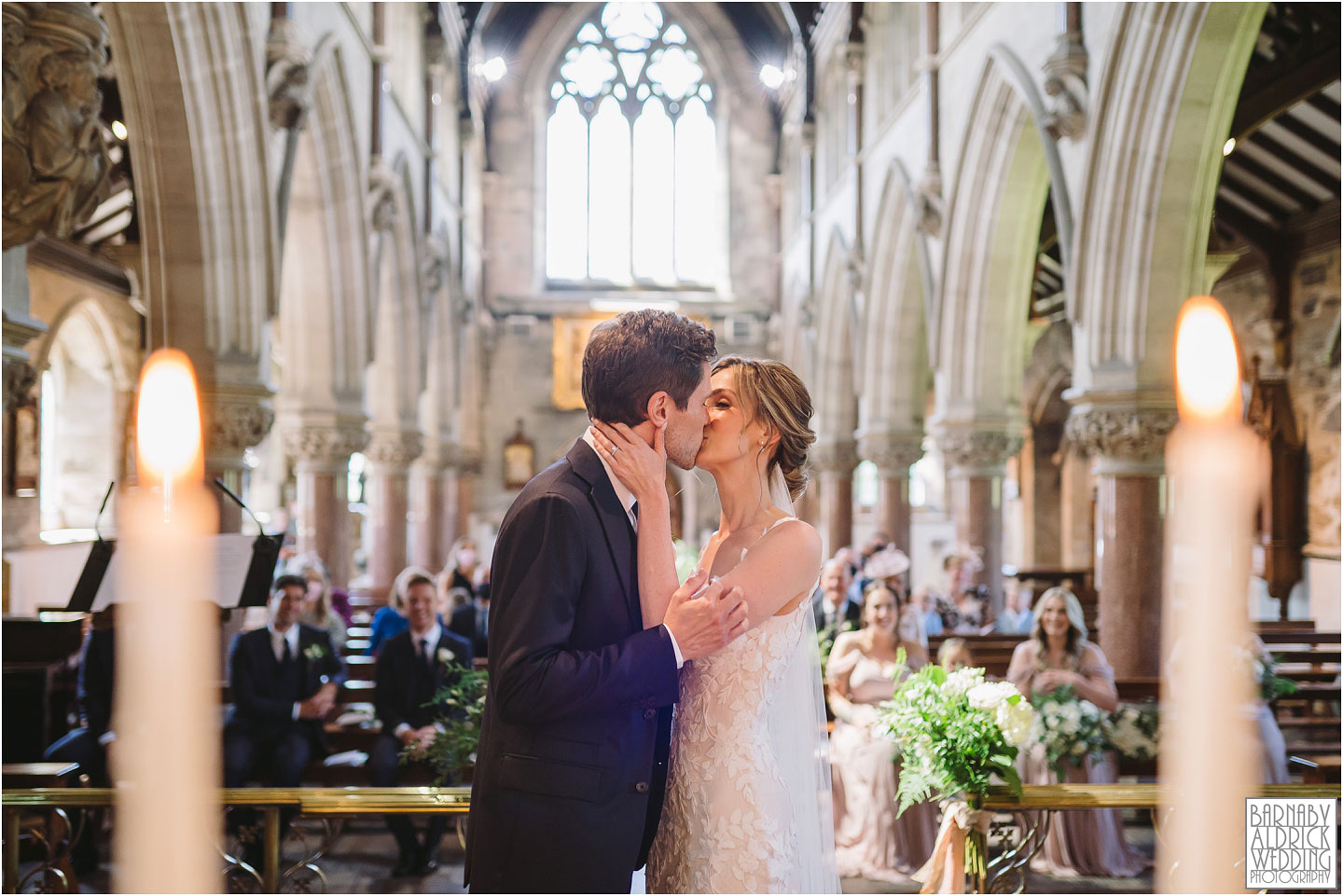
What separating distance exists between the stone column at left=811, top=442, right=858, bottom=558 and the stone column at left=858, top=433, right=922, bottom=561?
201 cm

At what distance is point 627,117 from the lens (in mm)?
21000

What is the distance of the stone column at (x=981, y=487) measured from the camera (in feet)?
33.4

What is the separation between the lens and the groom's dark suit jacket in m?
1.61

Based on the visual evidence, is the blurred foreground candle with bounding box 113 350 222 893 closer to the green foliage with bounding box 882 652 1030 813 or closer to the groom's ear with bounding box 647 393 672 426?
the groom's ear with bounding box 647 393 672 426

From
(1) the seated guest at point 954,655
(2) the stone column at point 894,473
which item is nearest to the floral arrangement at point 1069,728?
(1) the seated guest at point 954,655

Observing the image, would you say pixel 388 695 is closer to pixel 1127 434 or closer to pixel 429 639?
pixel 429 639

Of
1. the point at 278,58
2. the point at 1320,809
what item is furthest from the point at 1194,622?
the point at 278,58

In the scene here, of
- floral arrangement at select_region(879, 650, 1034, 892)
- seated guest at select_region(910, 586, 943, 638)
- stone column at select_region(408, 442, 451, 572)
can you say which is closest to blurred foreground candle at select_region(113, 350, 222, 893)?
floral arrangement at select_region(879, 650, 1034, 892)

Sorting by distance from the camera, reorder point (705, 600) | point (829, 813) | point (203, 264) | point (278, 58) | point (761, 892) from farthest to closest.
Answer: point (278, 58) < point (203, 264) < point (829, 813) < point (761, 892) < point (705, 600)

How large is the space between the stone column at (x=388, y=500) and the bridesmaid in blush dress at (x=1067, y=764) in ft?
28.6

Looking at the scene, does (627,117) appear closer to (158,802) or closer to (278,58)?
(278,58)

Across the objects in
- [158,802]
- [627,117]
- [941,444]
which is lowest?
[158,802]

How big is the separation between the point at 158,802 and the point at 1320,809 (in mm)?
2786

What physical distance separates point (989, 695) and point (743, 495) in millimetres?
1253
